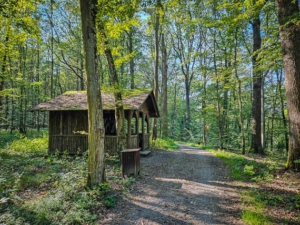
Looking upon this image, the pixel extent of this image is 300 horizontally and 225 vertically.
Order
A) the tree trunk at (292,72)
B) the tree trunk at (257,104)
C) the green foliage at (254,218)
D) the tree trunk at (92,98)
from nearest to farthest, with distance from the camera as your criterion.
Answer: the green foliage at (254,218) → the tree trunk at (92,98) → the tree trunk at (292,72) → the tree trunk at (257,104)

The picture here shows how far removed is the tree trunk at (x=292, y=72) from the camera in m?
5.59

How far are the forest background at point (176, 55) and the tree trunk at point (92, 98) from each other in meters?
0.62

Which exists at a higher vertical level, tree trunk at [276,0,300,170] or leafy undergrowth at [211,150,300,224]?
tree trunk at [276,0,300,170]

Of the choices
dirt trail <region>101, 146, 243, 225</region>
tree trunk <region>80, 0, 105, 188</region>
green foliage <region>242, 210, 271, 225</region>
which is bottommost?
dirt trail <region>101, 146, 243, 225</region>

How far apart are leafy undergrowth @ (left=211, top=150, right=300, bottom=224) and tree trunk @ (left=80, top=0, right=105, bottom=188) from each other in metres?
3.62

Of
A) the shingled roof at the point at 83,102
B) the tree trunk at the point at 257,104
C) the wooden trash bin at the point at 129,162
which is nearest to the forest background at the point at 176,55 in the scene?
the tree trunk at the point at 257,104

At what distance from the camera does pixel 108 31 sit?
7.46 metres

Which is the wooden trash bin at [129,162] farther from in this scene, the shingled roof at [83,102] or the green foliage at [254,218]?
the green foliage at [254,218]

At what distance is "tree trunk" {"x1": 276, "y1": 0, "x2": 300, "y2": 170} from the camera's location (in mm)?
5590

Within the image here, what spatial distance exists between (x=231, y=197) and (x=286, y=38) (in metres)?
5.02

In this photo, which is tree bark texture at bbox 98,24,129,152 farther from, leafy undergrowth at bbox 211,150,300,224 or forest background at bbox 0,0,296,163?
leafy undergrowth at bbox 211,150,300,224

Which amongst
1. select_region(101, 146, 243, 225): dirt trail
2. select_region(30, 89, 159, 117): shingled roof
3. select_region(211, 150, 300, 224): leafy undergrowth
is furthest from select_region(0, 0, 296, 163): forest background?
select_region(101, 146, 243, 225): dirt trail

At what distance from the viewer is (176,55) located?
25.3m

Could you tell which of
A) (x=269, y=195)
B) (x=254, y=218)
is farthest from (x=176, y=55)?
(x=254, y=218)
